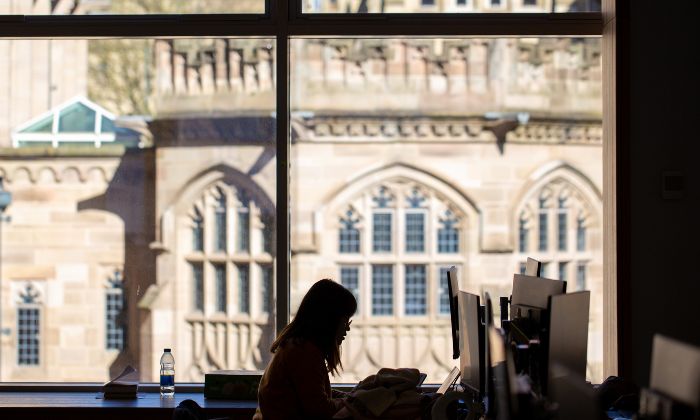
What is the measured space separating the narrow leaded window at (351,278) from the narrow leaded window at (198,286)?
84 cm

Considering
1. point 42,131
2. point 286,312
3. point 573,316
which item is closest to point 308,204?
point 286,312

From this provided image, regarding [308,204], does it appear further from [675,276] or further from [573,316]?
[573,316]

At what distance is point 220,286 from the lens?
18.0 feet

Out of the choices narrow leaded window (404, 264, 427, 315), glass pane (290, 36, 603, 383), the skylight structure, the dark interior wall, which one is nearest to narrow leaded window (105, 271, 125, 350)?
the skylight structure

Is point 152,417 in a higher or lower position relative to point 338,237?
lower

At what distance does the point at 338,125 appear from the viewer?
18.6 feet

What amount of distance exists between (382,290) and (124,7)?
2.24 m

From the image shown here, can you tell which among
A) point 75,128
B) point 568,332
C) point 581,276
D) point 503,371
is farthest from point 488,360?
point 75,128

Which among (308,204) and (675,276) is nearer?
(675,276)

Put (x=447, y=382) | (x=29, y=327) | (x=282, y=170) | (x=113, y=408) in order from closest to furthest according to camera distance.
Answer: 1. (x=447, y=382)
2. (x=113, y=408)
3. (x=282, y=170)
4. (x=29, y=327)

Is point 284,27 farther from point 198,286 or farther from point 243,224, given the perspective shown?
point 198,286

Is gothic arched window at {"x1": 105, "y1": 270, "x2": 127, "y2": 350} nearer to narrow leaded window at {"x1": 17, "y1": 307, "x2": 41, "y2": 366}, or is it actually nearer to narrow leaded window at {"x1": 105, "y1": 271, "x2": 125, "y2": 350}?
narrow leaded window at {"x1": 105, "y1": 271, "x2": 125, "y2": 350}

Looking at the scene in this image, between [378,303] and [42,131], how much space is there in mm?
2224

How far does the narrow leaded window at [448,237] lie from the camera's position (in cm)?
580
